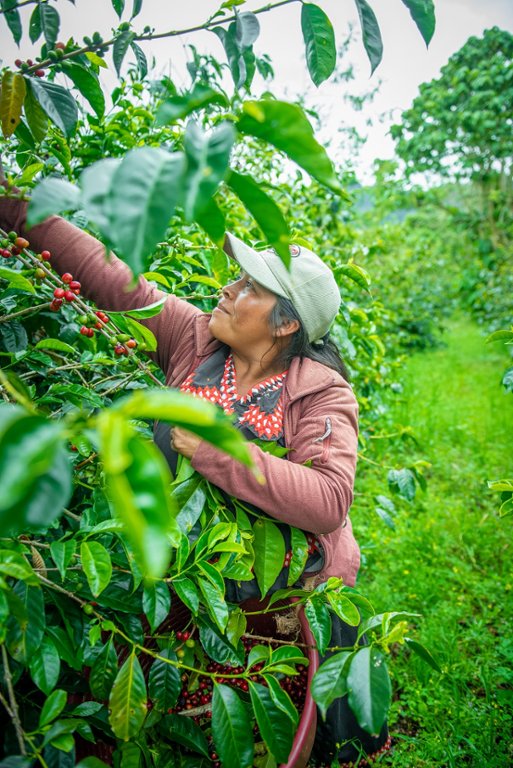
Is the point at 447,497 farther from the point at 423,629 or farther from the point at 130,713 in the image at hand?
the point at 130,713

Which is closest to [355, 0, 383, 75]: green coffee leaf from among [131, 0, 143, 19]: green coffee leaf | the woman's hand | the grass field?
[131, 0, 143, 19]: green coffee leaf

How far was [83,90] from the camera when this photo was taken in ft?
3.28

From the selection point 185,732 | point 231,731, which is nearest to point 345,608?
point 231,731

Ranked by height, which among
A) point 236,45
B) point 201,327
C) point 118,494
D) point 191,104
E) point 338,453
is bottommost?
point 338,453

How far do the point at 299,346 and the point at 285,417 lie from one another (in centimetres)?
27

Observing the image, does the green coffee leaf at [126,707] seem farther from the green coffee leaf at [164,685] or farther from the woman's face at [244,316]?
the woman's face at [244,316]

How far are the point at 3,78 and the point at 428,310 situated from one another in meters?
9.46

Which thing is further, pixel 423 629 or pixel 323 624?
pixel 423 629

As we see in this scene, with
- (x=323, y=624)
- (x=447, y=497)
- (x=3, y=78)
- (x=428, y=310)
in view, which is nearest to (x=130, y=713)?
(x=323, y=624)

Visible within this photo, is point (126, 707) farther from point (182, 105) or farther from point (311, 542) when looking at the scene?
point (182, 105)

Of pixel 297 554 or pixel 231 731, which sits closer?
pixel 231 731

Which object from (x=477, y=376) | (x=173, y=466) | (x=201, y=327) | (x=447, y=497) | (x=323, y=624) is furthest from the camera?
(x=477, y=376)

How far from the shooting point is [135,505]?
14.8 inches

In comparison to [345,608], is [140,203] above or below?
above
